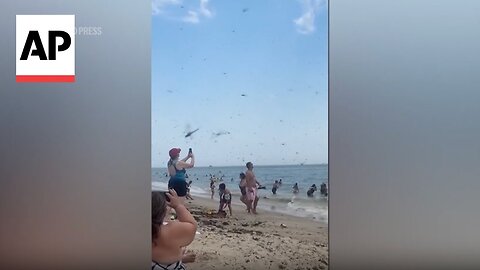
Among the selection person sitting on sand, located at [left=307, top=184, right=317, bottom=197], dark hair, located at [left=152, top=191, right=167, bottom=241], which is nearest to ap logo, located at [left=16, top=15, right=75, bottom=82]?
dark hair, located at [left=152, top=191, right=167, bottom=241]

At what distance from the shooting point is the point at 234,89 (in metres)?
3.21

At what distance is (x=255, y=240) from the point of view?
3.24 metres

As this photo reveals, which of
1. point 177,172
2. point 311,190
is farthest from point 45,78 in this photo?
point 311,190

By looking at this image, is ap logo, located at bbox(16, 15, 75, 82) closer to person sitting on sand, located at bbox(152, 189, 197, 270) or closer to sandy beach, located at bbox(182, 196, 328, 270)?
person sitting on sand, located at bbox(152, 189, 197, 270)

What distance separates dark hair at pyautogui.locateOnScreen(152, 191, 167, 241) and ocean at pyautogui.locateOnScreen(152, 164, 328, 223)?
0.05 metres

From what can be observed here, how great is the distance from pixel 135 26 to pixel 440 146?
7.41 ft

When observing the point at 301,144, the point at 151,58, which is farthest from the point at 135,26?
the point at 301,144

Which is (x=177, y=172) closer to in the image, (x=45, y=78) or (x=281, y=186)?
(x=281, y=186)

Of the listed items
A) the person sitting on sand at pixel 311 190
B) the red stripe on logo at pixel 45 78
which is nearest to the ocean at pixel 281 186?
the person sitting on sand at pixel 311 190

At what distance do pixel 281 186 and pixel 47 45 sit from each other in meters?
1.88

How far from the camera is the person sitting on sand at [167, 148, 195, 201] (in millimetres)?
3205

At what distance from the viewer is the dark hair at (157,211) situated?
3.20 meters

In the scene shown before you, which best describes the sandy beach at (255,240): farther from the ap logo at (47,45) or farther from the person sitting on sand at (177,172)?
the ap logo at (47,45)

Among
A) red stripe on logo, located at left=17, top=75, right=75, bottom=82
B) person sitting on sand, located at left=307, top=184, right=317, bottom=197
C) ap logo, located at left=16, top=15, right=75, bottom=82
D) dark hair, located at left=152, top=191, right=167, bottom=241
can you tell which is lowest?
dark hair, located at left=152, top=191, right=167, bottom=241
